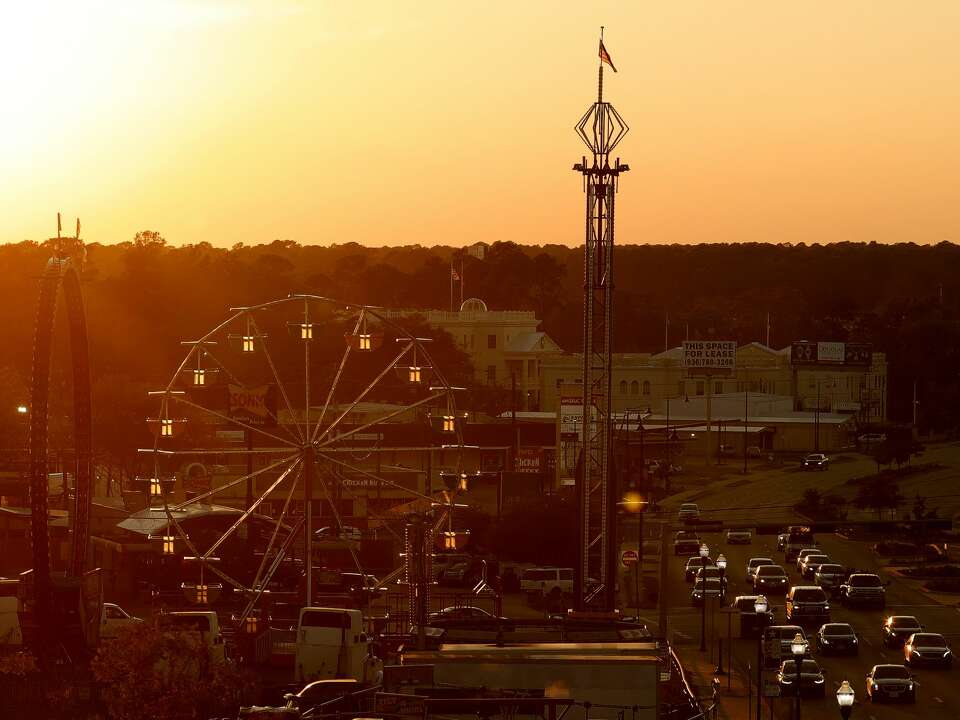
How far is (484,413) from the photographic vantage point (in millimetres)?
119375

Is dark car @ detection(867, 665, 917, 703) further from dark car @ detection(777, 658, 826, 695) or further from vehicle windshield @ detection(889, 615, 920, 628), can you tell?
vehicle windshield @ detection(889, 615, 920, 628)

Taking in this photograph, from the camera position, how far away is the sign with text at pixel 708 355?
383ft

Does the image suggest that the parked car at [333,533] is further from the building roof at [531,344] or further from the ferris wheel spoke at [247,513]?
the building roof at [531,344]

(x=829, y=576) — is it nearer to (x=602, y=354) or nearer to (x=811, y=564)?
(x=811, y=564)

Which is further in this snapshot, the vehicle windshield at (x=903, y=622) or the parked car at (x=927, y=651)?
the vehicle windshield at (x=903, y=622)

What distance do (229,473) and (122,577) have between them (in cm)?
1670

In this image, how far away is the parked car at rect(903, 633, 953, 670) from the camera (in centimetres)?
4516

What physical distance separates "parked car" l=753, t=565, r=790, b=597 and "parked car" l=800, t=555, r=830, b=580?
7.74 feet

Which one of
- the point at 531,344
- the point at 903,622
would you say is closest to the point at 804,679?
the point at 903,622

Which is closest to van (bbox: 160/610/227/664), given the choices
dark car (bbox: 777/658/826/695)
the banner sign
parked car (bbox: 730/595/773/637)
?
dark car (bbox: 777/658/826/695)

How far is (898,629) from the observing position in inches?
1922

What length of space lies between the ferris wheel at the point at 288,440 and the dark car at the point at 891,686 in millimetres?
10814

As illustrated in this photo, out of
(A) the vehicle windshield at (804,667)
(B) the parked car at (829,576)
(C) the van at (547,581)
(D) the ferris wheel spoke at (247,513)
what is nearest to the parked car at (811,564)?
(B) the parked car at (829,576)

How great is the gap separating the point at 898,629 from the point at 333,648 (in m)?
19.1
